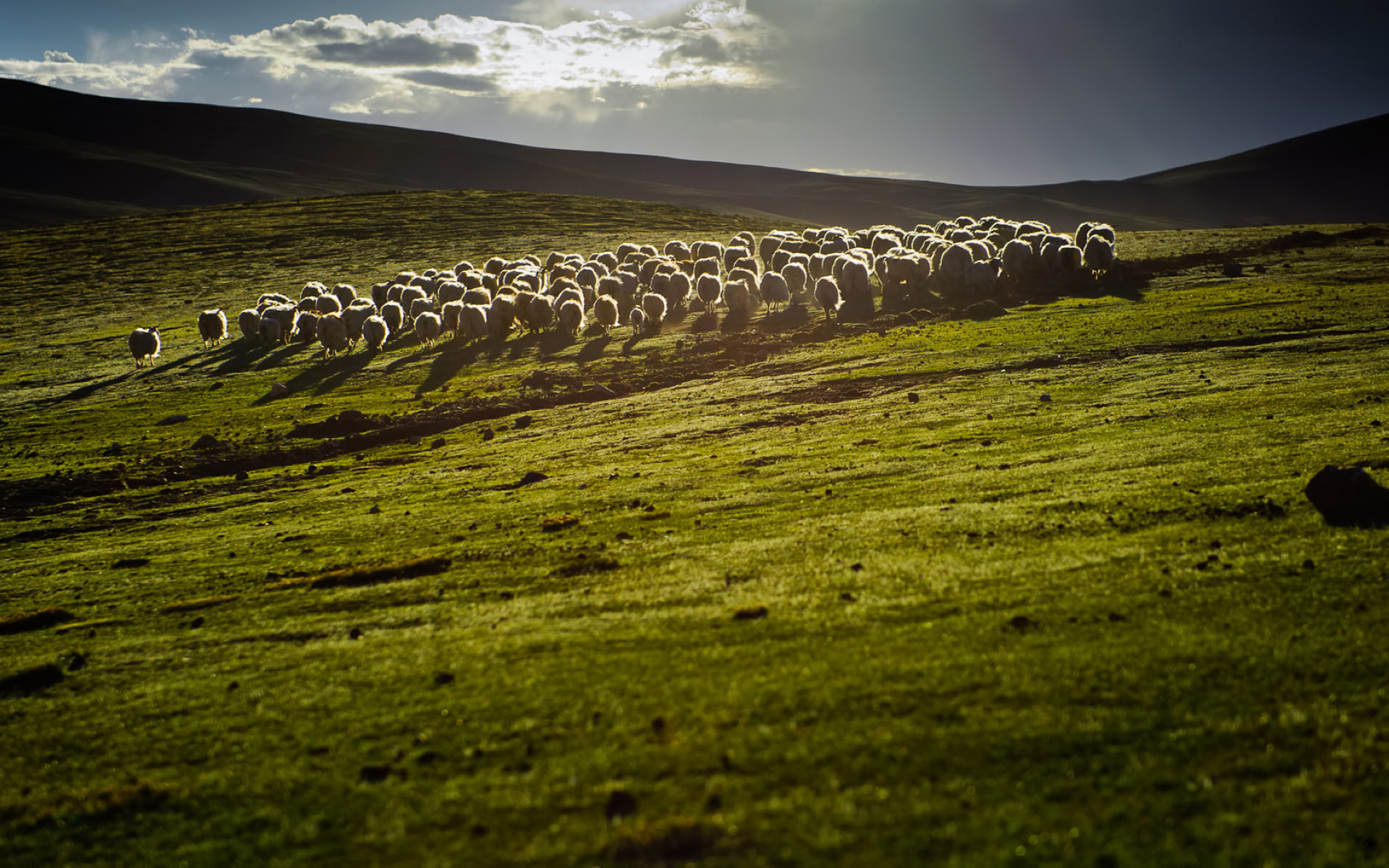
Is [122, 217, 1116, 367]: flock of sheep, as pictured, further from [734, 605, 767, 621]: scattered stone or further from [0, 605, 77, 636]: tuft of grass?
[734, 605, 767, 621]: scattered stone

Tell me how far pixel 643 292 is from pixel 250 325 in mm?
32121

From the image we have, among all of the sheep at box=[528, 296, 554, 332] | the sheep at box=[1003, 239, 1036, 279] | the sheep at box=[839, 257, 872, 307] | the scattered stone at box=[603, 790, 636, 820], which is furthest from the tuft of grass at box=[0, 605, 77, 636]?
the sheep at box=[1003, 239, 1036, 279]

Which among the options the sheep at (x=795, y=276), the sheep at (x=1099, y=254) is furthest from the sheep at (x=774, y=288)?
the sheep at (x=1099, y=254)

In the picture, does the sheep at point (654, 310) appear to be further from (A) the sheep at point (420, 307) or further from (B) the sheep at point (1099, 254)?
(B) the sheep at point (1099, 254)

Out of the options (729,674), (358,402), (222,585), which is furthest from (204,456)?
(729,674)

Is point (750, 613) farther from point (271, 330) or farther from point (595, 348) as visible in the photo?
point (271, 330)

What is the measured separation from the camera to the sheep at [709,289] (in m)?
64.5

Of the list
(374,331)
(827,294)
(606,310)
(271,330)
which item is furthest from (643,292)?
(271,330)

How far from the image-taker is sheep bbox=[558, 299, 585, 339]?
58312 millimetres

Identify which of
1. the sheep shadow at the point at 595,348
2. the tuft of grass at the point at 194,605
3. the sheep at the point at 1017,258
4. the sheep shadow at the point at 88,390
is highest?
the sheep at the point at 1017,258

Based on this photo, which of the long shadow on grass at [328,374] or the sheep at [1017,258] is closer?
the long shadow on grass at [328,374]

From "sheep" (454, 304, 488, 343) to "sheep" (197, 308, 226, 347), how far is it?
2190cm

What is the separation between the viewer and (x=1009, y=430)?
1048 inches

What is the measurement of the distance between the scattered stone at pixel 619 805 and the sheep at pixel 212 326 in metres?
68.4
